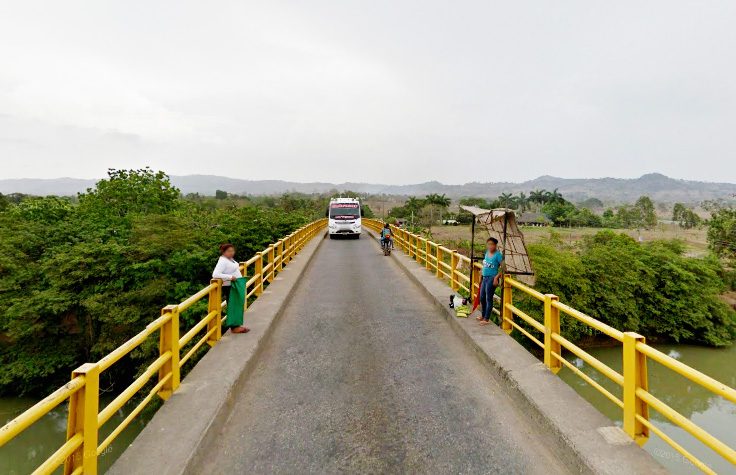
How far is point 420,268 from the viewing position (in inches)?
550

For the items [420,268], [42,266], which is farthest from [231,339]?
[42,266]

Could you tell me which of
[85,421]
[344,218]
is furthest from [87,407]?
[344,218]

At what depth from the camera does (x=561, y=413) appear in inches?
163

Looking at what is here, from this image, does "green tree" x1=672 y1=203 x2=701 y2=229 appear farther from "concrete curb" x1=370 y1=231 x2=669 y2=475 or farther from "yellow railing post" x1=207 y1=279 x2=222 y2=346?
"yellow railing post" x1=207 y1=279 x2=222 y2=346

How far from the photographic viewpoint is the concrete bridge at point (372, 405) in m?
3.32

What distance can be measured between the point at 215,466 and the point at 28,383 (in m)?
25.2

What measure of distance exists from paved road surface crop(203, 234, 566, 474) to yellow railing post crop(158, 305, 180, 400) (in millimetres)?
812

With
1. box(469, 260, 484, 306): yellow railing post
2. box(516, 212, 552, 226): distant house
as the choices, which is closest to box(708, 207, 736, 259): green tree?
box(469, 260, 484, 306): yellow railing post

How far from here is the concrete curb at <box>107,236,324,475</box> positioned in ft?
11.2

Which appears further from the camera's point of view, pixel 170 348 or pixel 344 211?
pixel 344 211

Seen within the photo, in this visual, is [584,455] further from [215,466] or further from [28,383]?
[28,383]

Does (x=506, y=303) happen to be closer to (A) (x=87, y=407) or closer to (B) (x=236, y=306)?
(B) (x=236, y=306)

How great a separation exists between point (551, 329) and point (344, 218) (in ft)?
78.7

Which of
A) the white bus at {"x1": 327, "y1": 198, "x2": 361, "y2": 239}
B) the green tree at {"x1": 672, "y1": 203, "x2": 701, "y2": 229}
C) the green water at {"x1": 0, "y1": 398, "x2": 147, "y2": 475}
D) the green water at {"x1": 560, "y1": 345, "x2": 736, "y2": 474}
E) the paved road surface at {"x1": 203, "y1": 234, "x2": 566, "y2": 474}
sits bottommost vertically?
the green water at {"x1": 0, "y1": 398, "x2": 147, "y2": 475}
